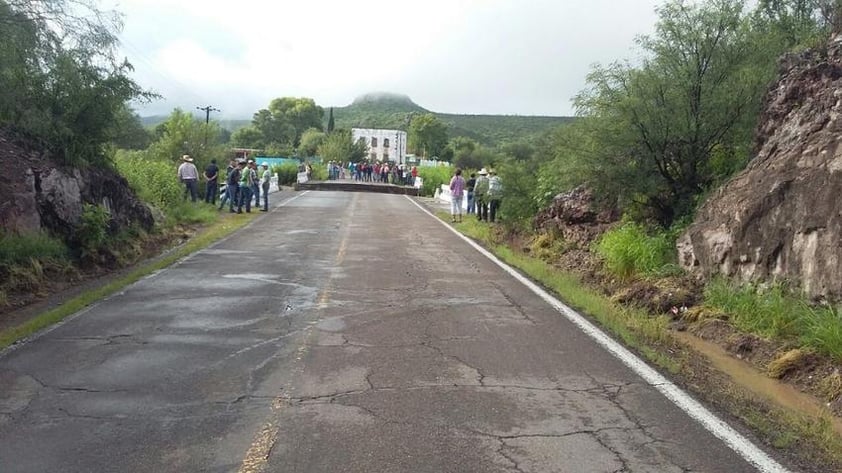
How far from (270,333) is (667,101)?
7871 millimetres

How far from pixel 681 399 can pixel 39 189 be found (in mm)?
10206

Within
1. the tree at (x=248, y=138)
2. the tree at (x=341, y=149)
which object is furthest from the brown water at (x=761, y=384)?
the tree at (x=248, y=138)

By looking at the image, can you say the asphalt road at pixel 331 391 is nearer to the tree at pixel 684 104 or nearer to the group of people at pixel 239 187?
the tree at pixel 684 104

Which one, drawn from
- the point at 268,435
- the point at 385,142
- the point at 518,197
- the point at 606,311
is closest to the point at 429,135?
the point at 385,142

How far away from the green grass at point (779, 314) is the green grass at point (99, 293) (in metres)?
7.77

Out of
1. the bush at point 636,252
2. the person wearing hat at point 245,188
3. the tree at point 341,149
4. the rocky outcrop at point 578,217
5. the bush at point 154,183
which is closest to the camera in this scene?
the bush at point 636,252

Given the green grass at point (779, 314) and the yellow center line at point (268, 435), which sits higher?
the green grass at point (779, 314)

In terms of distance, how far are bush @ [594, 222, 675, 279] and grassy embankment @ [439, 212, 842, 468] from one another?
16 millimetres

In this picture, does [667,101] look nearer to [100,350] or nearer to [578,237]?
[578,237]

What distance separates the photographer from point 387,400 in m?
5.71

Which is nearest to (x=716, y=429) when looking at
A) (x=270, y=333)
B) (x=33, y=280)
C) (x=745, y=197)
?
(x=270, y=333)

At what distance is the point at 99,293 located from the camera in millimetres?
10039

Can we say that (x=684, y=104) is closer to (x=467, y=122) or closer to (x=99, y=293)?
(x=99, y=293)

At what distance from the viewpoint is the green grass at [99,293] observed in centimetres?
784
